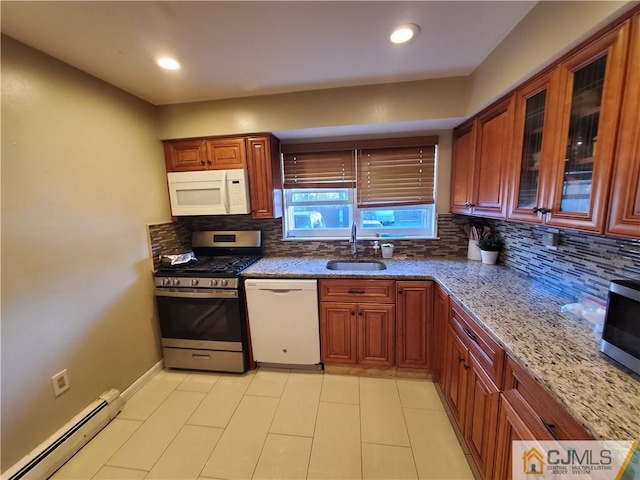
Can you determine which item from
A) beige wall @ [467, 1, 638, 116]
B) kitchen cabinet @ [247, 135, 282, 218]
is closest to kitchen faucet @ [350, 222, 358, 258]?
kitchen cabinet @ [247, 135, 282, 218]

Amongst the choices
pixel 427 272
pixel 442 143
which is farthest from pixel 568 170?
pixel 442 143

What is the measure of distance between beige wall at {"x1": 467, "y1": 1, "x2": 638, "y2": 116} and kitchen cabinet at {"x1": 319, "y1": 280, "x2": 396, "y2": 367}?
1502 millimetres

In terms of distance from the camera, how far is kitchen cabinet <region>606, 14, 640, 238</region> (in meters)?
0.88

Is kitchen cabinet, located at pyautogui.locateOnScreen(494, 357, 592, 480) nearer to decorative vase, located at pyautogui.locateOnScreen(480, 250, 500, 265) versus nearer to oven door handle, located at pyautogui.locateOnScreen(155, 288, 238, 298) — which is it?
decorative vase, located at pyautogui.locateOnScreen(480, 250, 500, 265)

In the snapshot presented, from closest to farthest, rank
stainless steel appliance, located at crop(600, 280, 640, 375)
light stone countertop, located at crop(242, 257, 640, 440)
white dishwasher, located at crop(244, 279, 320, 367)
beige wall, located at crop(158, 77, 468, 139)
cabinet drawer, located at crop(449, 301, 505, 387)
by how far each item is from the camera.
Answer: light stone countertop, located at crop(242, 257, 640, 440)
stainless steel appliance, located at crop(600, 280, 640, 375)
cabinet drawer, located at crop(449, 301, 505, 387)
beige wall, located at crop(158, 77, 468, 139)
white dishwasher, located at crop(244, 279, 320, 367)

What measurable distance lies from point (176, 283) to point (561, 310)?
2.65 m

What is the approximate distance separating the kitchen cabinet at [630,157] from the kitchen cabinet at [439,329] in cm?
97

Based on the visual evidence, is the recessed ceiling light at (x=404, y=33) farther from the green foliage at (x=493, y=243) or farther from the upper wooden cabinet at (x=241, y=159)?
the green foliage at (x=493, y=243)

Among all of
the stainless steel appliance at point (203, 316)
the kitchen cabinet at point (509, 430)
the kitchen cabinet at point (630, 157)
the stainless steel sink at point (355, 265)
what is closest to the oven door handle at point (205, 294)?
the stainless steel appliance at point (203, 316)

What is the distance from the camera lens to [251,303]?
2189 mm

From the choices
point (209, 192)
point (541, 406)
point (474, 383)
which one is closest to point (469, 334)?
point (474, 383)

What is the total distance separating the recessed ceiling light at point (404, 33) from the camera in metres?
1.36

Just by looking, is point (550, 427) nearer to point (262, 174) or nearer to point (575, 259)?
point (575, 259)

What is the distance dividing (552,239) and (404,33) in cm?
153
